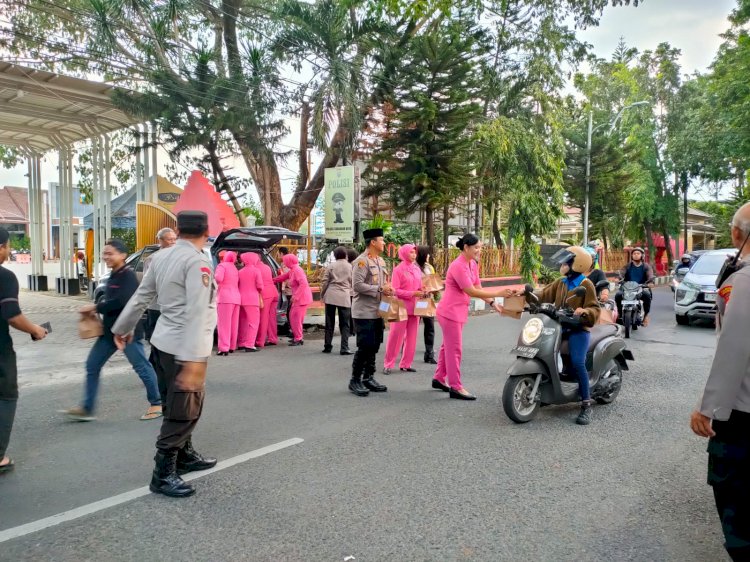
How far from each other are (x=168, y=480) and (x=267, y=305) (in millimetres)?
6284

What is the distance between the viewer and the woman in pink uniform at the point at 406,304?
7.89m

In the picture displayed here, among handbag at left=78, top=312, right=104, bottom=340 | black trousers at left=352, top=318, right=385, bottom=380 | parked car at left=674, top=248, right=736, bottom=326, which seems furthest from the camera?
parked car at left=674, top=248, right=736, bottom=326

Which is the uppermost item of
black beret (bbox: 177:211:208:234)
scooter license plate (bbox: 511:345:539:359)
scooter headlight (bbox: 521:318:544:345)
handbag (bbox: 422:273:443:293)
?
black beret (bbox: 177:211:208:234)

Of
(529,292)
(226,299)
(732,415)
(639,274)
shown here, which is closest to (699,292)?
(639,274)

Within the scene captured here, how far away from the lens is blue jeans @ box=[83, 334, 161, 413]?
538 cm

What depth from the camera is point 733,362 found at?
8.32ft

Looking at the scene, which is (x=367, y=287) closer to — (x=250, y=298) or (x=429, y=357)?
(x=429, y=357)

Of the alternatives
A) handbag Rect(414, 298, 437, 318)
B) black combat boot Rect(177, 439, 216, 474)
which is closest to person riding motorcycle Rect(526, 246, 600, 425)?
handbag Rect(414, 298, 437, 318)

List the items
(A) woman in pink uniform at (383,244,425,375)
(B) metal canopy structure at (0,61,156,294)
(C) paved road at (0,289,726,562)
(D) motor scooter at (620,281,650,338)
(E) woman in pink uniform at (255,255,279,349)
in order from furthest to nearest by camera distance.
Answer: (B) metal canopy structure at (0,61,156,294), (D) motor scooter at (620,281,650,338), (E) woman in pink uniform at (255,255,279,349), (A) woman in pink uniform at (383,244,425,375), (C) paved road at (0,289,726,562)

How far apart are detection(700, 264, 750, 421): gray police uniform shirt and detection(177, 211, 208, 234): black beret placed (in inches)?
125

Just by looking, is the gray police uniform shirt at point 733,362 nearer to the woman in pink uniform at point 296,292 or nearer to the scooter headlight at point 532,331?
the scooter headlight at point 532,331

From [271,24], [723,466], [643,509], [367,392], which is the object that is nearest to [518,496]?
[643,509]

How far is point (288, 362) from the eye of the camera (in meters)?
8.64

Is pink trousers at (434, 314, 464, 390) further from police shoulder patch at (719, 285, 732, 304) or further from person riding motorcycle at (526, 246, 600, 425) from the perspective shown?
police shoulder patch at (719, 285, 732, 304)
